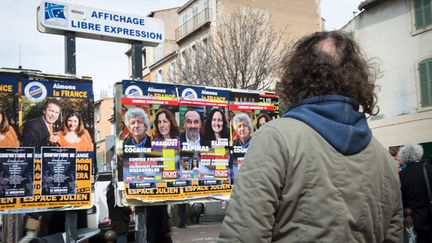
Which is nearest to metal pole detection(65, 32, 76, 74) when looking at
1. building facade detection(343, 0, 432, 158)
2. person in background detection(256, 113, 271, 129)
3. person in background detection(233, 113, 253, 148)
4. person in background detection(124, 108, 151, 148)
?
person in background detection(124, 108, 151, 148)

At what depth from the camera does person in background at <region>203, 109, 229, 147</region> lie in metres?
6.10

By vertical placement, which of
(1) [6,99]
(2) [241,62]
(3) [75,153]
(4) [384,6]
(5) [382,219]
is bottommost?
(5) [382,219]

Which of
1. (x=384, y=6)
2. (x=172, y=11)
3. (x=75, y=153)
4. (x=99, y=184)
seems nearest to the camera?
(x=75, y=153)

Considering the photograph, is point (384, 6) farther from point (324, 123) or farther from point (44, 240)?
point (324, 123)

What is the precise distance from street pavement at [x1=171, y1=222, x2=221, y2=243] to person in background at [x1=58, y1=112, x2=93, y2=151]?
339 inches

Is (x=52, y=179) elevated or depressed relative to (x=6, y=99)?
depressed

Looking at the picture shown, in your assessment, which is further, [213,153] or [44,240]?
[213,153]

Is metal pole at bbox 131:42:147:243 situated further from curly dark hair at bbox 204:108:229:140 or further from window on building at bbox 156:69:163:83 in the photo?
window on building at bbox 156:69:163:83

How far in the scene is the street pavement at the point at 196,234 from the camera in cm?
1389

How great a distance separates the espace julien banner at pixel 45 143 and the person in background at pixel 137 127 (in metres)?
0.48

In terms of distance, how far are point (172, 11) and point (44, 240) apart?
39.7m

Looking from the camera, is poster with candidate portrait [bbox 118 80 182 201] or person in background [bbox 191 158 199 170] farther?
person in background [bbox 191 158 199 170]

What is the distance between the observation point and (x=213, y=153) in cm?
613

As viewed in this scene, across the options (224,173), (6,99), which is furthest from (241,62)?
(6,99)
